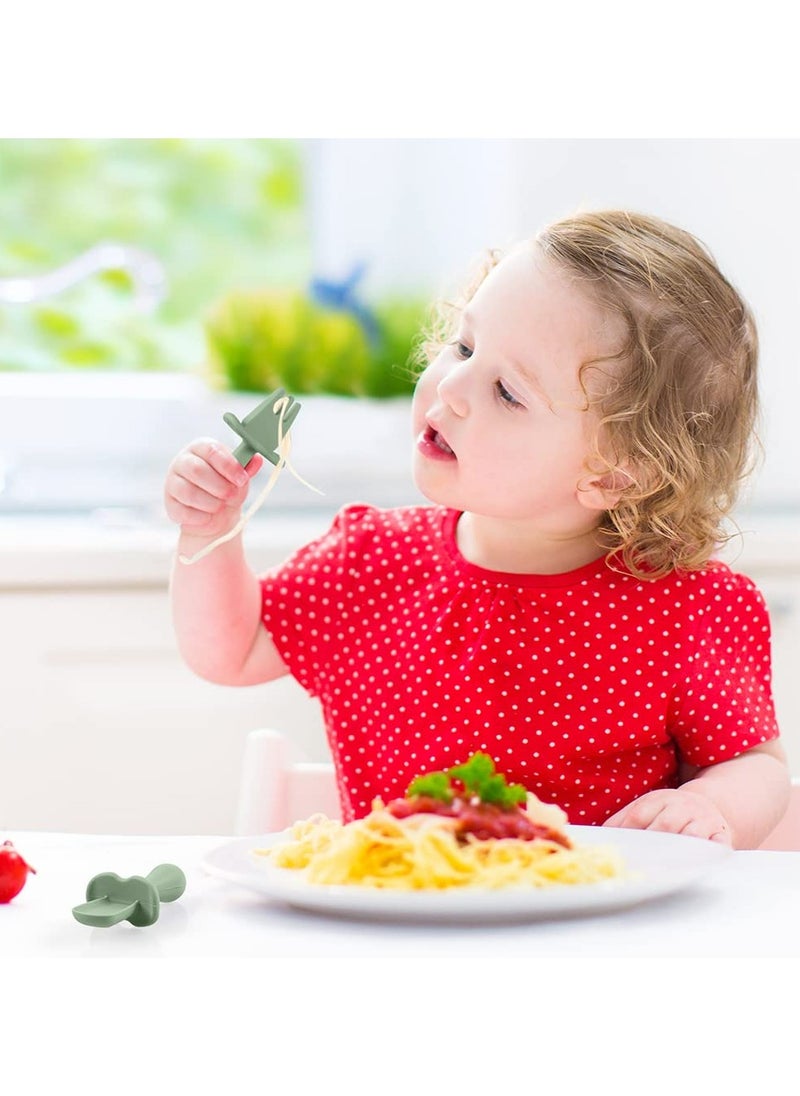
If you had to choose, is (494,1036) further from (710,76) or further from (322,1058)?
(710,76)

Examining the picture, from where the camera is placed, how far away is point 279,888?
2.41ft

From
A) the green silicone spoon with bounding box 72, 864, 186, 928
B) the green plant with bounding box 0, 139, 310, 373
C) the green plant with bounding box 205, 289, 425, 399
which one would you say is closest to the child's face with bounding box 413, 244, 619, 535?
the green silicone spoon with bounding box 72, 864, 186, 928

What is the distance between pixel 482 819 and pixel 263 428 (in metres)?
0.37

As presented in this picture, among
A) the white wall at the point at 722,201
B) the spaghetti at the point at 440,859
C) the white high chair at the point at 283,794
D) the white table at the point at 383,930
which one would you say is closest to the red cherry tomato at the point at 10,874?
the white table at the point at 383,930

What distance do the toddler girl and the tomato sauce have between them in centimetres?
27

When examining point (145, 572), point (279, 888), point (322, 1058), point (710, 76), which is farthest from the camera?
point (145, 572)

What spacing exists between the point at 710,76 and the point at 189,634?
2.51 feet

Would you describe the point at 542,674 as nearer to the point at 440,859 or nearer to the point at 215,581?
the point at 215,581

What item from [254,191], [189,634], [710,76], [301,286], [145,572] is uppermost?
[710,76]

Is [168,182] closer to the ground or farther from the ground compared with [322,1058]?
farther from the ground

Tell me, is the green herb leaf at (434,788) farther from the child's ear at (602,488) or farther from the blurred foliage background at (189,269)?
the blurred foliage background at (189,269)

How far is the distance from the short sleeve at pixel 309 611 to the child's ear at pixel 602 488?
245 mm

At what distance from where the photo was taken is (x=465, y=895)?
0.71m

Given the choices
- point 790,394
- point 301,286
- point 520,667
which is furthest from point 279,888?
point 301,286
